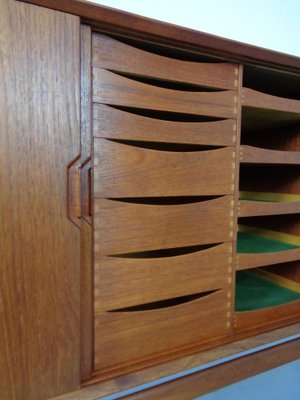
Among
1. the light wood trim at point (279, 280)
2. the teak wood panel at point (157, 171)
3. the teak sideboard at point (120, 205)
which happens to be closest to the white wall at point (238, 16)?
the teak sideboard at point (120, 205)

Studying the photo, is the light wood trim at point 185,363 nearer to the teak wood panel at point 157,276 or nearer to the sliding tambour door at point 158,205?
the sliding tambour door at point 158,205

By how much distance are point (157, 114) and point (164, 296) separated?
0.48 meters

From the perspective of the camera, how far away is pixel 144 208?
1.99 ft

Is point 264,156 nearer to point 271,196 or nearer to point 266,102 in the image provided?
point 266,102

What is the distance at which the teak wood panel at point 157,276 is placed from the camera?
0.58 m

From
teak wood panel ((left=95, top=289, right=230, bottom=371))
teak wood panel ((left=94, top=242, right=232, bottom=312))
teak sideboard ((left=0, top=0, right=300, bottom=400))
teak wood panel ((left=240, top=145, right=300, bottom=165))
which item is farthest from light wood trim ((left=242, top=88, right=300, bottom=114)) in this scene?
teak wood panel ((left=95, top=289, right=230, bottom=371))

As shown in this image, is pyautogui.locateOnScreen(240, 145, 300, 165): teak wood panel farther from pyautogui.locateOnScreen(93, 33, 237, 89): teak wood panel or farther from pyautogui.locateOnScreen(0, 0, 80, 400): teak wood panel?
pyautogui.locateOnScreen(0, 0, 80, 400): teak wood panel

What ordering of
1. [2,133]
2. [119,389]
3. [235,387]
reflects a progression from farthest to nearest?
[235,387]
[119,389]
[2,133]

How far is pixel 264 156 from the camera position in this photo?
0.76m

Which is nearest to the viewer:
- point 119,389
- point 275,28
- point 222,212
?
point 119,389

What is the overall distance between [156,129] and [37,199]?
28 centimetres

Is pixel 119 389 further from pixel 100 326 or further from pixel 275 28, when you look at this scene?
pixel 275 28

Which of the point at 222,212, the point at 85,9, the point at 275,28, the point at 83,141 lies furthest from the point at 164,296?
the point at 275,28

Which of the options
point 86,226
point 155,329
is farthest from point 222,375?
point 86,226
